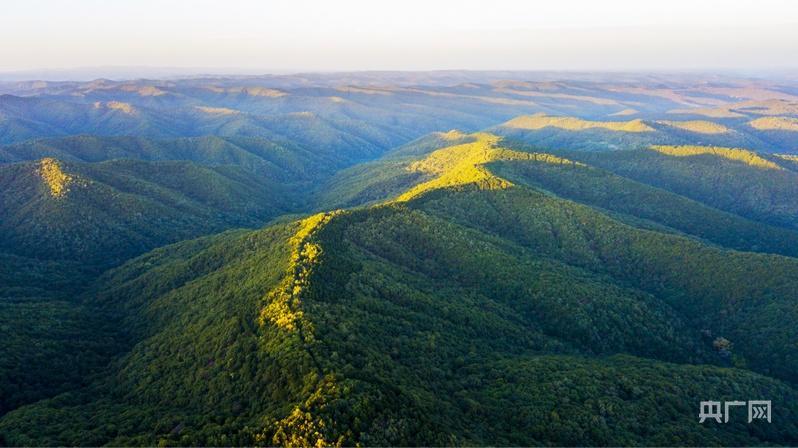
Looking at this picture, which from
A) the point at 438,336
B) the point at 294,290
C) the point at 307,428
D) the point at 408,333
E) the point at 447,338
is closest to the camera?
the point at 307,428

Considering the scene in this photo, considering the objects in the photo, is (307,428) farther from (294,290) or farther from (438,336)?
(438,336)

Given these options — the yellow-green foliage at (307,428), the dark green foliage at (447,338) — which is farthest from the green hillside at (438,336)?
the dark green foliage at (447,338)

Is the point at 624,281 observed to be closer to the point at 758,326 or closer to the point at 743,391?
the point at 758,326

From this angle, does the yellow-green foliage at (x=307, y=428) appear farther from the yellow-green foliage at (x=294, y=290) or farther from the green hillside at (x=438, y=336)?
the yellow-green foliage at (x=294, y=290)

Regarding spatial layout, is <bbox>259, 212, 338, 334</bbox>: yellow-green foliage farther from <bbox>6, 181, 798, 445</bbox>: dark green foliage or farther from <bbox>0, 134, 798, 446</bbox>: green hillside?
<bbox>6, 181, 798, 445</bbox>: dark green foliage

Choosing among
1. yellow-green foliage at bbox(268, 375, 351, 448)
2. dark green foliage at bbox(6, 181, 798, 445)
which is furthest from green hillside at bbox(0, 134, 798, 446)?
dark green foliage at bbox(6, 181, 798, 445)

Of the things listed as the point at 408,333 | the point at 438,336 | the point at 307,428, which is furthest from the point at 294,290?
the point at 307,428
